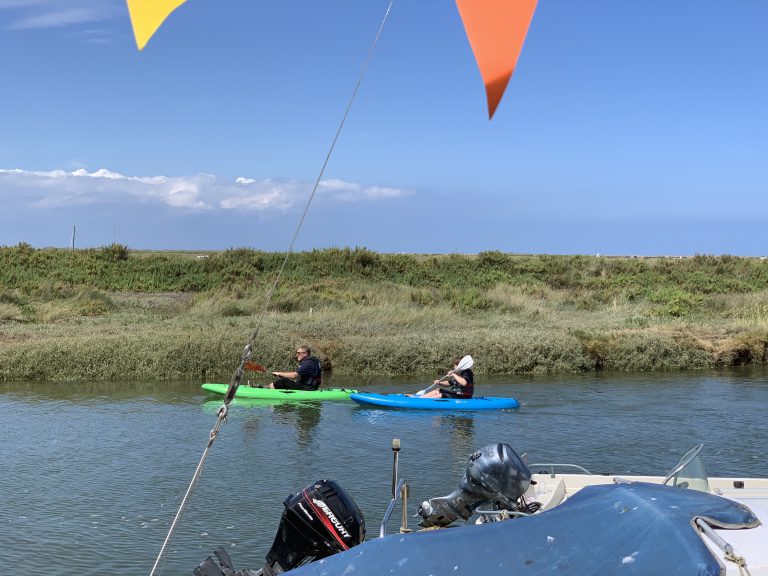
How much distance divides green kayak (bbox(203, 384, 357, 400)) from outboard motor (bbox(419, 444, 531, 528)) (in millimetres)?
11142

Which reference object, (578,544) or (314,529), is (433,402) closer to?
(314,529)

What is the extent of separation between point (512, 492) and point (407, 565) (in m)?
2.26

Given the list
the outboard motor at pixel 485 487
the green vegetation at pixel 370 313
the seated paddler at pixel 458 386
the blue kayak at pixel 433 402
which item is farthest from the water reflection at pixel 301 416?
the outboard motor at pixel 485 487

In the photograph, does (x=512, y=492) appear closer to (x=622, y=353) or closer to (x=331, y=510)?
(x=331, y=510)

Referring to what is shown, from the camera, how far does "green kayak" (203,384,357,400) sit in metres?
17.9

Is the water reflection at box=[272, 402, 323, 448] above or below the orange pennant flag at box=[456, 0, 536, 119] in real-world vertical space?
below

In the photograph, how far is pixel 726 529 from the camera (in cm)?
452

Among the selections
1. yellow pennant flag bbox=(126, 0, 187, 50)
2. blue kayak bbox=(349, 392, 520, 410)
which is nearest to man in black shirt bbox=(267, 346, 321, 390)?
blue kayak bbox=(349, 392, 520, 410)

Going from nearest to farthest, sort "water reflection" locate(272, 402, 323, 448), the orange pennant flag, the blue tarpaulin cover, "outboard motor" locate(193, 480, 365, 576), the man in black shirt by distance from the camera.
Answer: the blue tarpaulin cover, the orange pennant flag, "outboard motor" locate(193, 480, 365, 576), "water reflection" locate(272, 402, 323, 448), the man in black shirt

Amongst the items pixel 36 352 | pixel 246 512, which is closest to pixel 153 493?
pixel 246 512

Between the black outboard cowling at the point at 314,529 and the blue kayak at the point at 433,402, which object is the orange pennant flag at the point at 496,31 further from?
the blue kayak at the point at 433,402

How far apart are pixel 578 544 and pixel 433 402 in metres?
12.8

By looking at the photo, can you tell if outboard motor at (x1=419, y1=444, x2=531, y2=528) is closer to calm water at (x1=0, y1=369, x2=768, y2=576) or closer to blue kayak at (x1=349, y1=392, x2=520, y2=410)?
calm water at (x1=0, y1=369, x2=768, y2=576)

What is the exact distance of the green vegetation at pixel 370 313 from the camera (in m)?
21.3
